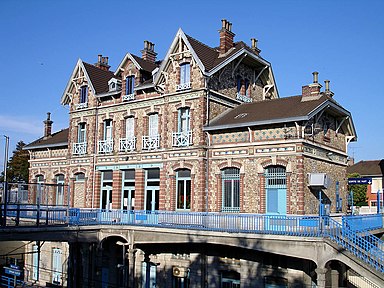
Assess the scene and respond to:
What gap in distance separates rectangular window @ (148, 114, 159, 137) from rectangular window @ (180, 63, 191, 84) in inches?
108

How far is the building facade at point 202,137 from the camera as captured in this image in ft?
63.6

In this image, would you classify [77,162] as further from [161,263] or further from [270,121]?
[270,121]

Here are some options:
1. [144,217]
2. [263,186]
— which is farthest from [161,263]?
[263,186]

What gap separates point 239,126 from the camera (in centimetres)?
2012

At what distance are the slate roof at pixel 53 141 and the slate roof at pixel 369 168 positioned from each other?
33.4 meters

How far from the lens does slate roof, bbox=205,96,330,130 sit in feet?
62.7

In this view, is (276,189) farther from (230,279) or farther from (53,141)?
(53,141)

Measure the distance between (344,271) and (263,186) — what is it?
534 cm

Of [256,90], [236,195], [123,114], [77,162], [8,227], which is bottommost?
[8,227]

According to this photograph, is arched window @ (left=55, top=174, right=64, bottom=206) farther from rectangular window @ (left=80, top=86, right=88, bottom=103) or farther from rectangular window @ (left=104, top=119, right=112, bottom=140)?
rectangular window @ (left=80, top=86, right=88, bottom=103)

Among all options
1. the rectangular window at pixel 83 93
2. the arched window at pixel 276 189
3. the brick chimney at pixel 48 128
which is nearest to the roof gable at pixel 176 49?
the arched window at pixel 276 189

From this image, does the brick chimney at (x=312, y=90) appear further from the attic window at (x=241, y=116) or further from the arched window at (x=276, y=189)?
the arched window at (x=276, y=189)

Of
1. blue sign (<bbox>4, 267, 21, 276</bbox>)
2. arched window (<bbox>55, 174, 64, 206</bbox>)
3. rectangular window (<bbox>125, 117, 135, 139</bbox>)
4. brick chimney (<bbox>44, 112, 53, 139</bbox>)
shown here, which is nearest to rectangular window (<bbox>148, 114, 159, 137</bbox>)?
rectangular window (<bbox>125, 117, 135, 139</bbox>)

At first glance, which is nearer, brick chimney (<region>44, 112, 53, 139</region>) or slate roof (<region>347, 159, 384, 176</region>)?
brick chimney (<region>44, 112, 53, 139</region>)
